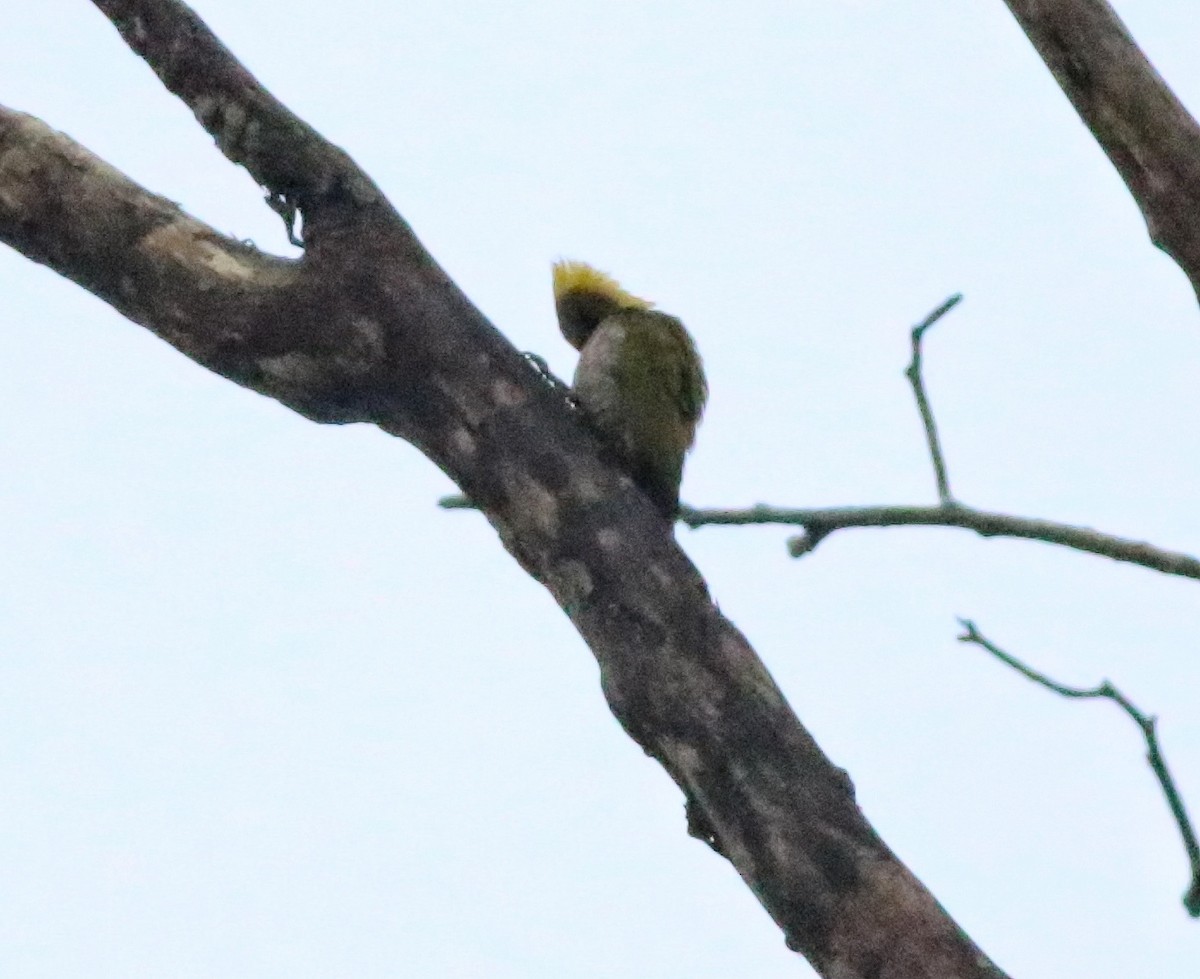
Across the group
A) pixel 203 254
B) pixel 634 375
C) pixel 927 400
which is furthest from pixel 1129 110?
pixel 203 254

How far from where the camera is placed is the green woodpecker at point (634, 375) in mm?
3902

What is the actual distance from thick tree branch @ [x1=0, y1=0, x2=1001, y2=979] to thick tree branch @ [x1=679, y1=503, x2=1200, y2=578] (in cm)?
31

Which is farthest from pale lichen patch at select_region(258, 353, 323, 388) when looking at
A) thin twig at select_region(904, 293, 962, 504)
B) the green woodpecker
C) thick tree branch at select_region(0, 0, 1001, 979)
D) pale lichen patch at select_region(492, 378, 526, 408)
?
thin twig at select_region(904, 293, 962, 504)

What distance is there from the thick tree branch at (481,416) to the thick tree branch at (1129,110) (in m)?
1.08

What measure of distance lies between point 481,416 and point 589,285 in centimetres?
160

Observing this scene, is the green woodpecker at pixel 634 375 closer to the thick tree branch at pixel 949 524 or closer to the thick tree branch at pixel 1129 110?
the thick tree branch at pixel 949 524

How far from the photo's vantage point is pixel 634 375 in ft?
14.1

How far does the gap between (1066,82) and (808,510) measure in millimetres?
1017

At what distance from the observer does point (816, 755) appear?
3.02 metres

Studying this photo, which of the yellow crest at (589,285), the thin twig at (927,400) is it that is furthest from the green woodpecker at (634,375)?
the thin twig at (927,400)

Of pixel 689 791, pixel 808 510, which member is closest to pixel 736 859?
pixel 689 791

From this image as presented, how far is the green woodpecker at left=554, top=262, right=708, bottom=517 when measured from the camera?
12.8 feet

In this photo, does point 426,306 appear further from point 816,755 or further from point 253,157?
point 816,755

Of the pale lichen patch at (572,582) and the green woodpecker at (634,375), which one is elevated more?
the green woodpecker at (634,375)
